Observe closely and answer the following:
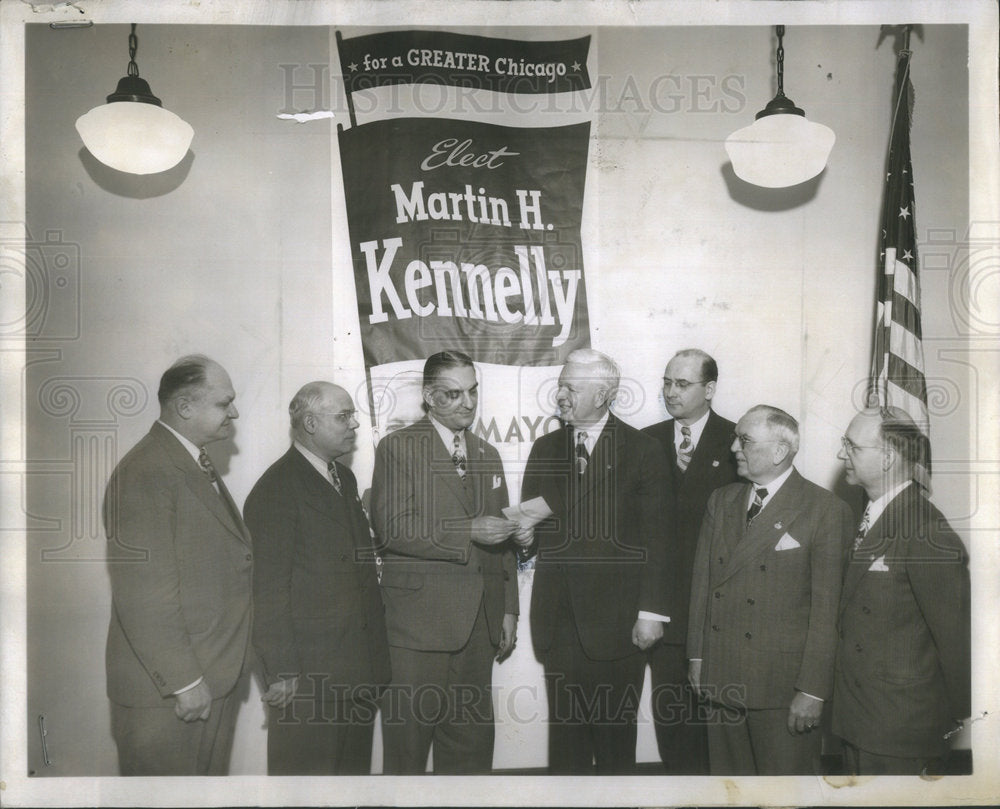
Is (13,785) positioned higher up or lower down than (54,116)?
lower down

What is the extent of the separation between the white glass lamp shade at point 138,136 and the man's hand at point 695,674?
6.32ft

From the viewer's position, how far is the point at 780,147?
2.26 metres

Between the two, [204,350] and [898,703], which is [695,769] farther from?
[204,350]

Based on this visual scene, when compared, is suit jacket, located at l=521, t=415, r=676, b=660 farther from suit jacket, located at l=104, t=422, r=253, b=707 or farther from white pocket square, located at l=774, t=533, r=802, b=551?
suit jacket, located at l=104, t=422, r=253, b=707

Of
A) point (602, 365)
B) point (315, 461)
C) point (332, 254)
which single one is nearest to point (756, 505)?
point (602, 365)

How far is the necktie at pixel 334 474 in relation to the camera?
7.31 ft

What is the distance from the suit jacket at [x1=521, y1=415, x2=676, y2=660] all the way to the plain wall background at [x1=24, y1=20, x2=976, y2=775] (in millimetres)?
152

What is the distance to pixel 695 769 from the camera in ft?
7.41

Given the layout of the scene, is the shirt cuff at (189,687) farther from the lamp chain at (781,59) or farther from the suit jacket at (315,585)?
the lamp chain at (781,59)

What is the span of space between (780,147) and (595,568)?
1.23 metres

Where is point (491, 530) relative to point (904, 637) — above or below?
above

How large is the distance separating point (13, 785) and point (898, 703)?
2.36m

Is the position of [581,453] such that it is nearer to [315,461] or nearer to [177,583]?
[315,461]

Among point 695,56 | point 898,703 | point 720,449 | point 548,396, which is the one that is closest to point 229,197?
point 548,396
